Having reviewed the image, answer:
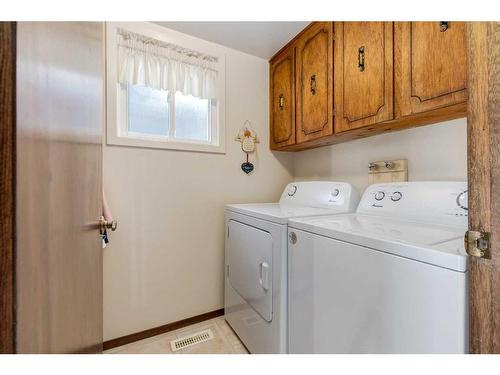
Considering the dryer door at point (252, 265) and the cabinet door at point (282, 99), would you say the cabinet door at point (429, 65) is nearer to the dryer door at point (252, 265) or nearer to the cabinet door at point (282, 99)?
the cabinet door at point (282, 99)

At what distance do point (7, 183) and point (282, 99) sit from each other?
6.73ft

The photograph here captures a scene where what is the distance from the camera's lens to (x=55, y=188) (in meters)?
0.47

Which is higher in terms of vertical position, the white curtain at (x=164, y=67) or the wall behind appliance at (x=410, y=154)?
the white curtain at (x=164, y=67)

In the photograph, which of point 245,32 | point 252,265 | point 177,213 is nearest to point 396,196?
point 252,265

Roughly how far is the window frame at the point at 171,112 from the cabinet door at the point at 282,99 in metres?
0.51

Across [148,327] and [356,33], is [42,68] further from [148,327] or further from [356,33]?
[148,327]

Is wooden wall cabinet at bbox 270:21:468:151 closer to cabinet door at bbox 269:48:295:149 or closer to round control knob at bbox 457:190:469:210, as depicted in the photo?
cabinet door at bbox 269:48:295:149

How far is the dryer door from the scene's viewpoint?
127 cm

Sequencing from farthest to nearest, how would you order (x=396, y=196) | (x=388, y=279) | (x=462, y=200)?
(x=396, y=196), (x=462, y=200), (x=388, y=279)

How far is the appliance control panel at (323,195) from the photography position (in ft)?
4.89

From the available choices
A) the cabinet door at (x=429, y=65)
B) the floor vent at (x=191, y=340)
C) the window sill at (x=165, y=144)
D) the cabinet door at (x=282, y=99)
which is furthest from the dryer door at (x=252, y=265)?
the cabinet door at (x=429, y=65)

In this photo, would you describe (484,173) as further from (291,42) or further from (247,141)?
(291,42)
